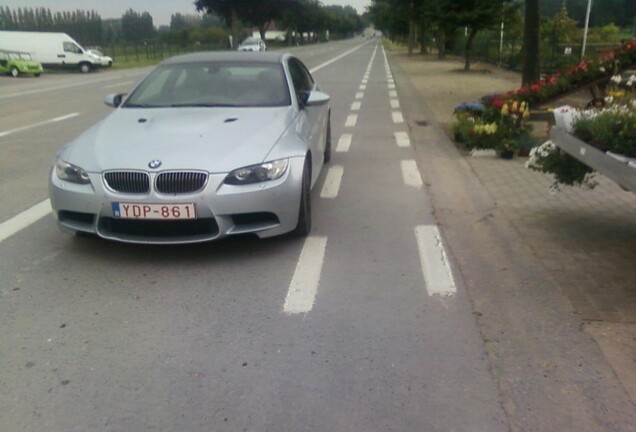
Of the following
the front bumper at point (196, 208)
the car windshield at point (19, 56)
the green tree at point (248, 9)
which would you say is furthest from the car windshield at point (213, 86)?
the green tree at point (248, 9)

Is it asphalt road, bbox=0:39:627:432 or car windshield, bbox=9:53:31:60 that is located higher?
car windshield, bbox=9:53:31:60

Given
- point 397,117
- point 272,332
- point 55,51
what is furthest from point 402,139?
point 55,51

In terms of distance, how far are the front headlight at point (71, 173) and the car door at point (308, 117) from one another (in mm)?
1911

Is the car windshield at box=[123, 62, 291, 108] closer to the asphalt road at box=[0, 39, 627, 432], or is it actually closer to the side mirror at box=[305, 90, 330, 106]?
the side mirror at box=[305, 90, 330, 106]

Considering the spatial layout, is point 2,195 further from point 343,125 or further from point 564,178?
point 343,125

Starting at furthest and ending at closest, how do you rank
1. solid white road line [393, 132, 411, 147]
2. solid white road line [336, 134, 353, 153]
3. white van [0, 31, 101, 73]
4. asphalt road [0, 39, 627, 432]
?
white van [0, 31, 101, 73]
solid white road line [393, 132, 411, 147]
solid white road line [336, 134, 353, 153]
asphalt road [0, 39, 627, 432]

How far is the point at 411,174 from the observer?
789 centimetres

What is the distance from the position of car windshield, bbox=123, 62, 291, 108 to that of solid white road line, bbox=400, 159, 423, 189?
2098 mm

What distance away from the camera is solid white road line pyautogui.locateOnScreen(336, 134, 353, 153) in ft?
31.7

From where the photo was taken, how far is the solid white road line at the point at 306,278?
4.03 metres

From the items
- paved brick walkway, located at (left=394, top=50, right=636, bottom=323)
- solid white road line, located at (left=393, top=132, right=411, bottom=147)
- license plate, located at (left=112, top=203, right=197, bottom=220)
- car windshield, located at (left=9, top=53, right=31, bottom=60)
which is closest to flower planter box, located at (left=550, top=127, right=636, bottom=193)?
paved brick walkway, located at (left=394, top=50, right=636, bottom=323)

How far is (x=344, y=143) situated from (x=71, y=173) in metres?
6.10

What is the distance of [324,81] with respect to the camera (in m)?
23.6

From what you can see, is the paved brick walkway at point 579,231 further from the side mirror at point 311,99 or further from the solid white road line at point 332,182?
the side mirror at point 311,99
